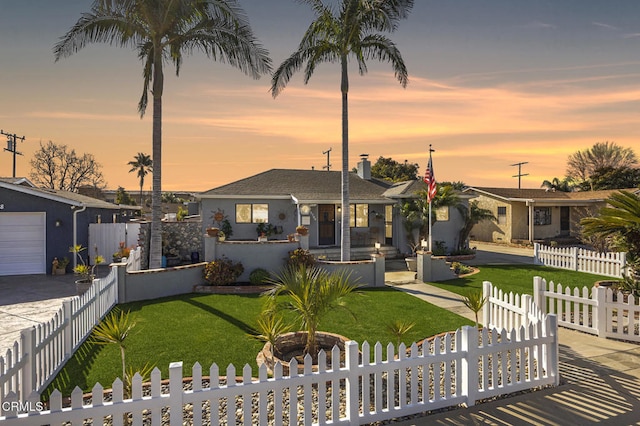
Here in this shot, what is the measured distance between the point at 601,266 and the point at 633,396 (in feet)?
37.9

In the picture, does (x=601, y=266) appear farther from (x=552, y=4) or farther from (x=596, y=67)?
(x=552, y=4)

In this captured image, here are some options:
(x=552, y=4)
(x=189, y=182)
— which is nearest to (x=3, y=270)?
(x=189, y=182)

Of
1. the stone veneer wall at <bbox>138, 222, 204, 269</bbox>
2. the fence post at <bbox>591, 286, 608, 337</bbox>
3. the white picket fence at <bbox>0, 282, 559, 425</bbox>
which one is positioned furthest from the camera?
the stone veneer wall at <bbox>138, 222, 204, 269</bbox>

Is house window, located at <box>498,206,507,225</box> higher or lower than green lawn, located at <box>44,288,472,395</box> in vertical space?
higher

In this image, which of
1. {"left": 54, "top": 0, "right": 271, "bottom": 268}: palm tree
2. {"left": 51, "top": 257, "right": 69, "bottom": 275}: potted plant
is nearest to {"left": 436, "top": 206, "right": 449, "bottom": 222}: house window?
{"left": 54, "top": 0, "right": 271, "bottom": 268}: palm tree

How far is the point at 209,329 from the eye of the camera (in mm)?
8008

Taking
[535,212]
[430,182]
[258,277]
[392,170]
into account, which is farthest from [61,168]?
[535,212]

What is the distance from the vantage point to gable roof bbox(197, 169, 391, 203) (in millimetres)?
18984

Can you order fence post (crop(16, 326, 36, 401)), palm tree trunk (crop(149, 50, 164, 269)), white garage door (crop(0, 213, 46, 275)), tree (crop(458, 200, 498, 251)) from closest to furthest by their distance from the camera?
fence post (crop(16, 326, 36, 401)), palm tree trunk (crop(149, 50, 164, 269)), white garage door (crop(0, 213, 46, 275)), tree (crop(458, 200, 498, 251))

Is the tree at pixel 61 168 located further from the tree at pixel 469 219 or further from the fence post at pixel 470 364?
the fence post at pixel 470 364

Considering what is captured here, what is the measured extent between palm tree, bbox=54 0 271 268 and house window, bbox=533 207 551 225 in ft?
75.5

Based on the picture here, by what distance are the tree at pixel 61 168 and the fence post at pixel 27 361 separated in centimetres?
4585

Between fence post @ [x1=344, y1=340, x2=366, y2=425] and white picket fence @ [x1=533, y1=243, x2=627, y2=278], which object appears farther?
white picket fence @ [x1=533, y1=243, x2=627, y2=278]

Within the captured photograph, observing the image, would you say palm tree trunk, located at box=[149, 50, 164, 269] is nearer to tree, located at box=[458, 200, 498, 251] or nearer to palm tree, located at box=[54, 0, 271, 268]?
palm tree, located at box=[54, 0, 271, 268]
